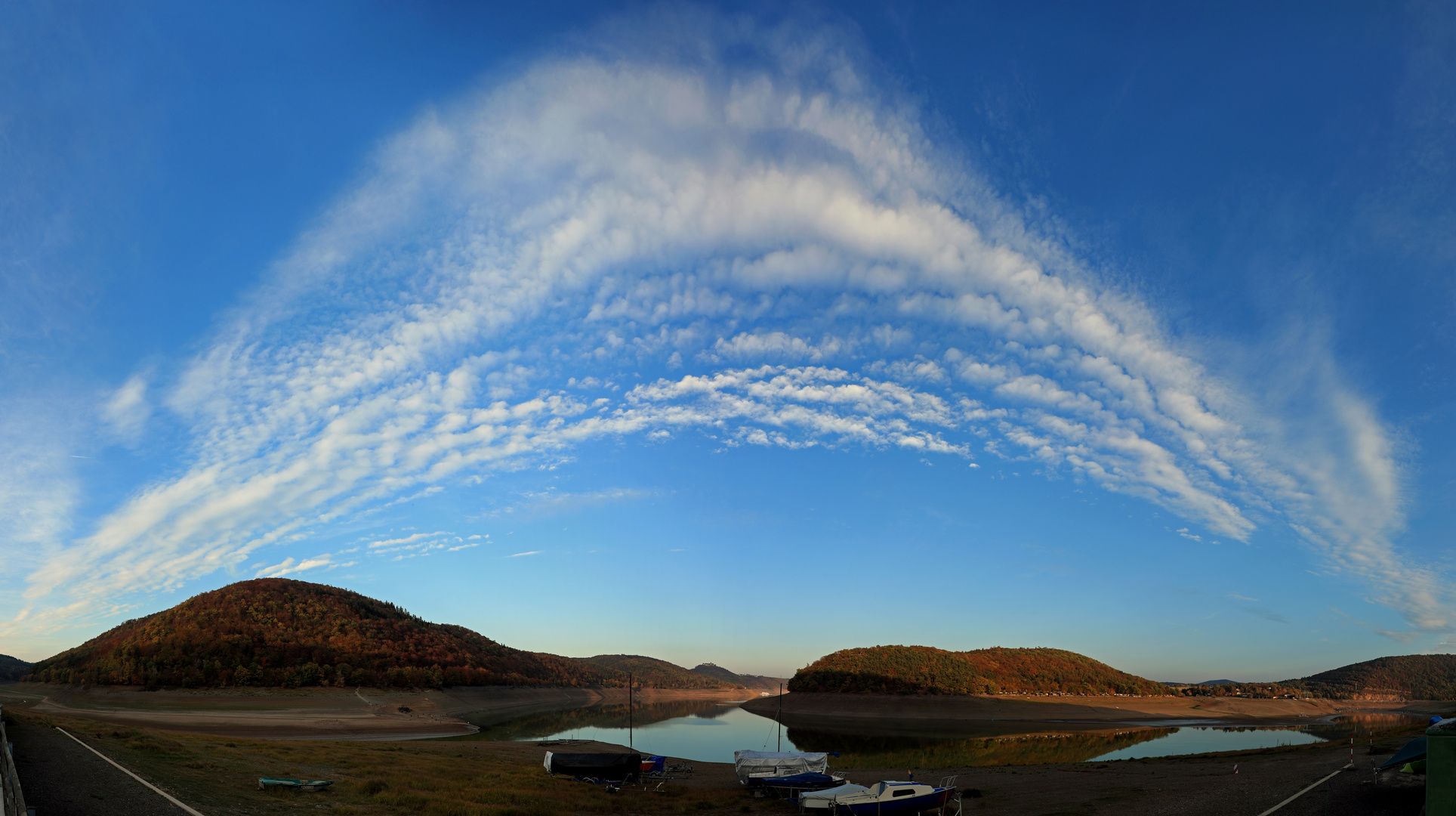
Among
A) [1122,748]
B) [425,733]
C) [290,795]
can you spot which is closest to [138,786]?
[290,795]

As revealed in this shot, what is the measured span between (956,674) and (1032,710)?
33057 mm

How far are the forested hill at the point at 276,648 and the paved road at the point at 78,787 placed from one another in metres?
82.7

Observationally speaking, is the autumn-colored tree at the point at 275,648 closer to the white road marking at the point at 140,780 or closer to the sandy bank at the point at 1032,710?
the sandy bank at the point at 1032,710

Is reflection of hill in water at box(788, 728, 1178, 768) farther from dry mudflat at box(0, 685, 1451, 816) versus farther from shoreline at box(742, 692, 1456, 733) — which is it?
shoreline at box(742, 692, 1456, 733)

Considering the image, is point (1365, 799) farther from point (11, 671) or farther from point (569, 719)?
point (11, 671)

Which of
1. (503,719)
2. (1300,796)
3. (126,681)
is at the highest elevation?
(1300,796)

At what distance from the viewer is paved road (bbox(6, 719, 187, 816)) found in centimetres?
1962

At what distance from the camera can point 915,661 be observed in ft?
523

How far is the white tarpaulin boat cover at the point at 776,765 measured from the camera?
3497 centimetres

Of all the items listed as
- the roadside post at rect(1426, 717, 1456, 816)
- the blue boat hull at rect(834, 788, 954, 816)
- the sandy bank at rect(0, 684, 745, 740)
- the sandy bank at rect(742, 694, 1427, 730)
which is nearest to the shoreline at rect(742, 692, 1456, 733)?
the sandy bank at rect(742, 694, 1427, 730)

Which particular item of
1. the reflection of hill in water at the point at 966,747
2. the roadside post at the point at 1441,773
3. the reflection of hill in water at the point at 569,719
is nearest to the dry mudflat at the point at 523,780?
the roadside post at the point at 1441,773

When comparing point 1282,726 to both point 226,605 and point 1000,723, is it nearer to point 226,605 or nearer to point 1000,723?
point 1000,723

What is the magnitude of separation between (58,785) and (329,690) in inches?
3646

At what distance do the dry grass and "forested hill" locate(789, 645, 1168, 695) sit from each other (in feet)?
358
